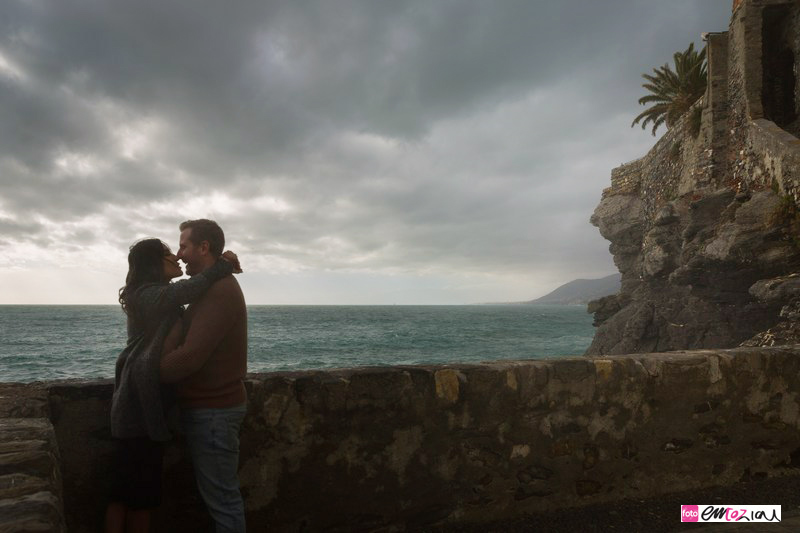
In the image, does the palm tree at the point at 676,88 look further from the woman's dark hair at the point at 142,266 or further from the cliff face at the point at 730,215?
the woman's dark hair at the point at 142,266

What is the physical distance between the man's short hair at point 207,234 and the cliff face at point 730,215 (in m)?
11.1

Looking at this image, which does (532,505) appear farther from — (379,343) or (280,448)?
(379,343)

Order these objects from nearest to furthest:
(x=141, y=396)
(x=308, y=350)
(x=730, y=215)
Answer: (x=141, y=396)
(x=730, y=215)
(x=308, y=350)

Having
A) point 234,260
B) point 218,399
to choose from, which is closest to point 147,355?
point 218,399

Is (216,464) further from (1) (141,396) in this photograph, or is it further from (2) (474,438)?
(2) (474,438)

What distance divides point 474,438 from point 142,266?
6.95 ft

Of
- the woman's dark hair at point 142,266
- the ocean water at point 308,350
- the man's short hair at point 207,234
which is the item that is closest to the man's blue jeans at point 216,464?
the woman's dark hair at point 142,266

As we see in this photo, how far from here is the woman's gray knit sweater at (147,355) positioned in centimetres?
212

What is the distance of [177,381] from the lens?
2191 millimetres

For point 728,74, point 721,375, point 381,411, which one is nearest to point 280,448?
point 381,411

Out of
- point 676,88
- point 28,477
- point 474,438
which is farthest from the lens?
point 676,88

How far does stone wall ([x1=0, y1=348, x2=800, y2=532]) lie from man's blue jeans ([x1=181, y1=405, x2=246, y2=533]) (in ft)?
1.58

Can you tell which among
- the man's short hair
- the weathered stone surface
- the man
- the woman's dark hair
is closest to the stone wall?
the weathered stone surface

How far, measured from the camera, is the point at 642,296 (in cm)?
1997
